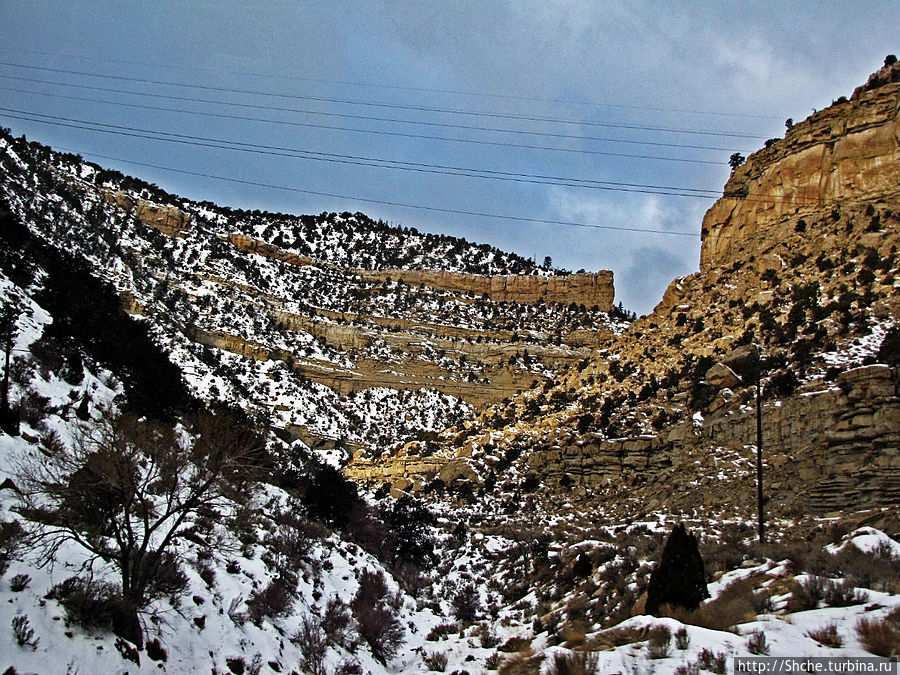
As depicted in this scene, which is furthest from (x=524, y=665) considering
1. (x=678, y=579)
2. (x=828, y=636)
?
(x=828, y=636)

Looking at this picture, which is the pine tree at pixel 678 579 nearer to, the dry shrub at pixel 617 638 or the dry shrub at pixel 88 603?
the dry shrub at pixel 617 638

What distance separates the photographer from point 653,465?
2797 centimetres

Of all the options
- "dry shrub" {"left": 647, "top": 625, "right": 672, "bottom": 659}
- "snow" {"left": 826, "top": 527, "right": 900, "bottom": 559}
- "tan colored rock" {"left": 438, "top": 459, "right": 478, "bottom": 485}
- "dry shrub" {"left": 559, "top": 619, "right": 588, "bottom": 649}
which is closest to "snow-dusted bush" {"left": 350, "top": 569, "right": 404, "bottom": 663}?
"dry shrub" {"left": 559, "top": 619, "right": 588, "bottom": 649}

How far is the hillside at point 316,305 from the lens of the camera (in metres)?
64.9

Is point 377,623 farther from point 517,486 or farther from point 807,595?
point 517,486

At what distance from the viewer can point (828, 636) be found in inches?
289

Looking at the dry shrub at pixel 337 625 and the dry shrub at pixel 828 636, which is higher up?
the dry shrub at pixel 828 636

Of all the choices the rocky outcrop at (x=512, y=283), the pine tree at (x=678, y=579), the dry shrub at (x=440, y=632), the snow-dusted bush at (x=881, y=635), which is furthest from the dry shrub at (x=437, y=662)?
the rocky outcrop at (x=512, y=283)

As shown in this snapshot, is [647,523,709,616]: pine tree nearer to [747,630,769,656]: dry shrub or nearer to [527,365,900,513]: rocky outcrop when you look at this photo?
[747,630,769,656]: dry shrub

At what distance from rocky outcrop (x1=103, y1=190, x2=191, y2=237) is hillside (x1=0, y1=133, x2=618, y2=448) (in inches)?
9.5

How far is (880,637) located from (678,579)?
15.8 feet

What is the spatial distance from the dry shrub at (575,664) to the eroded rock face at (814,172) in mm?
37800

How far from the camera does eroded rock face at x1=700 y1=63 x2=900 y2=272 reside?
36.2 m

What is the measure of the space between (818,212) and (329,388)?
5867cm
